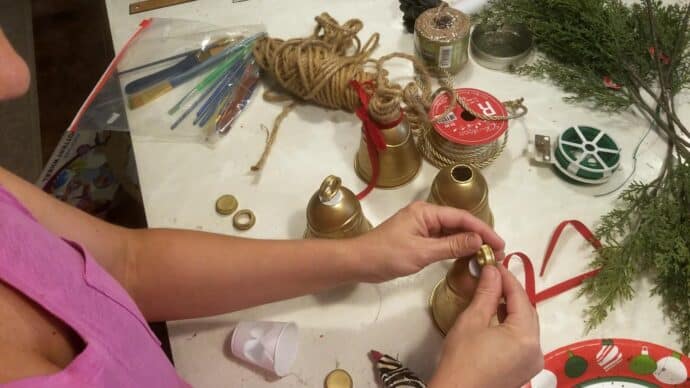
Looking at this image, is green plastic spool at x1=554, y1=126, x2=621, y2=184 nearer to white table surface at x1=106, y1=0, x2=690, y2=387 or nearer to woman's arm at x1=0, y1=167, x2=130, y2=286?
white table surface at x1=106, y1=0, x2=690, y2=387

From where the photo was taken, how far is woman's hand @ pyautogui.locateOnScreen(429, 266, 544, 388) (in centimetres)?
49

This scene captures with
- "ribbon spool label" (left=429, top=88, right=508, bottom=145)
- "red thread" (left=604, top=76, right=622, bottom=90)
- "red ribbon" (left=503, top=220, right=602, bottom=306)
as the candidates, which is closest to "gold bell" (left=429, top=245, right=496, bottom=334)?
"red ribbon" (left=503, top=220, right=602, bottom=306)

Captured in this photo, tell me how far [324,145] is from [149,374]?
0.44 metres

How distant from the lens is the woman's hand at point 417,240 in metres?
0.58

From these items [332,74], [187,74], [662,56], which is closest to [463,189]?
[332,74]

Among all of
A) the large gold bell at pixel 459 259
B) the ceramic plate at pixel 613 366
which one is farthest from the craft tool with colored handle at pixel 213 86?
the ceramic plate at pixel 613 366

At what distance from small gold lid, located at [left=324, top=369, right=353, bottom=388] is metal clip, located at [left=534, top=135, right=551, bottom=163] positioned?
401 mm

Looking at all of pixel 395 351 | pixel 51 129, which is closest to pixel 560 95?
pixel 395 351

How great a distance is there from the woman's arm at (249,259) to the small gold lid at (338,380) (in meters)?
0.10

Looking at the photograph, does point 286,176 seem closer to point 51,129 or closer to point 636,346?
point 636,346

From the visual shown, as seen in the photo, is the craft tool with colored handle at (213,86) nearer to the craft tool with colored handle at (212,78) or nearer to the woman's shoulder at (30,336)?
the craft tool with colored handle at (212,78)

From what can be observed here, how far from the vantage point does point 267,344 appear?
2.00 ft

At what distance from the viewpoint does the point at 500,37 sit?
35.1 inches

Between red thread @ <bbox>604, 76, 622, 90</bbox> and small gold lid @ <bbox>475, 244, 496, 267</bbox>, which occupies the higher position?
red thread @ <bbox>604, 76, 622, 90</bbox>
